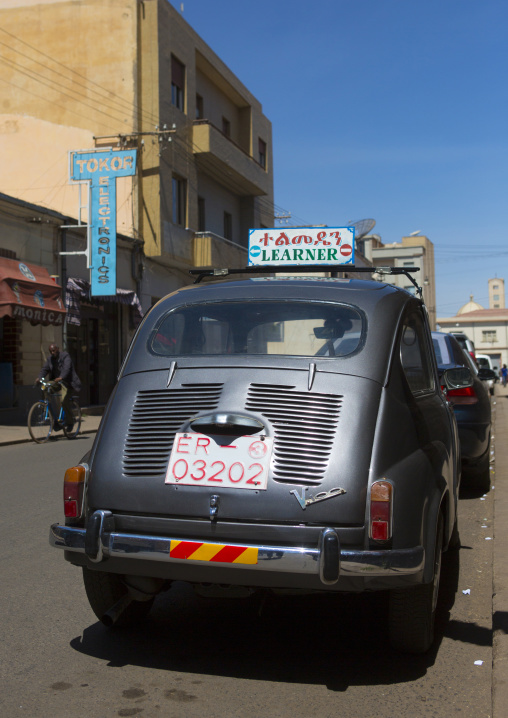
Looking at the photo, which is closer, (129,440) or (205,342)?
(129,440)

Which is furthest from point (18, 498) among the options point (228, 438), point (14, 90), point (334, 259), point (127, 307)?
point (14, 90)

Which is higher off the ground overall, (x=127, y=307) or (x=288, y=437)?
(x=127, y=307)

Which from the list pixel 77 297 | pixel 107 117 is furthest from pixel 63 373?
pixel 107 117

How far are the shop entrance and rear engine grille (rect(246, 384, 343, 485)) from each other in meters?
18.9

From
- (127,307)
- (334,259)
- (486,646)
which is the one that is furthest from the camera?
(127,307)

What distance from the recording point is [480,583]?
507 centimetres

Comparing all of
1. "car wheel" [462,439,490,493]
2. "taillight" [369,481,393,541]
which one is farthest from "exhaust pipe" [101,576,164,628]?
"car wheel" [462,439,490,493]

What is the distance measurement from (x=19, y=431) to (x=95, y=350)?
7690 millimetres

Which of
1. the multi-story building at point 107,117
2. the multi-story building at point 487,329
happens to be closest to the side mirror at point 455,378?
the multi-story building at point 107,117

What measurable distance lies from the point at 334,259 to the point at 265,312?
353 inches

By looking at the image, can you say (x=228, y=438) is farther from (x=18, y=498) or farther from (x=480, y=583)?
(x=18, y=498)

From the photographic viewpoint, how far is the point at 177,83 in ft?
85.8

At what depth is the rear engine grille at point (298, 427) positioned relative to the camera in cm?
336

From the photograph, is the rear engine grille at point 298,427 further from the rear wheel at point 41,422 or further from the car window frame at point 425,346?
the rear wheel at point 41,422
